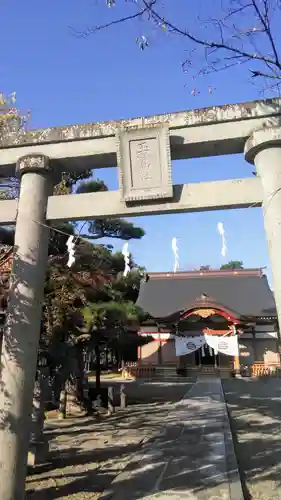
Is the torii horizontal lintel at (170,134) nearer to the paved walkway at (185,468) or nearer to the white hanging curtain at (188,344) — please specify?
the paved walkway at (185,468)

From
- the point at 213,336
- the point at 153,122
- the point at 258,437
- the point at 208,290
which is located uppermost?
the point at 208,290

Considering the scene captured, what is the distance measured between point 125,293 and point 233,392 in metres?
7.36

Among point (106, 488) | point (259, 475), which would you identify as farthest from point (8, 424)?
point (259, 475)

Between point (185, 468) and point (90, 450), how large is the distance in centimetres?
224

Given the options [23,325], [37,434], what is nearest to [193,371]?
A: [37,434]

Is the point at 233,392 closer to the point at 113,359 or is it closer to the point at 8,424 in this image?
the point at 8,424

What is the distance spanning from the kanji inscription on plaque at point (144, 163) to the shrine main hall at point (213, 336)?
1769 centimetres

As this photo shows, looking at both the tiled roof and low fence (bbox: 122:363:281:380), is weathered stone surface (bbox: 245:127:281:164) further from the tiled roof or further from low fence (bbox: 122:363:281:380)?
the tiled roof

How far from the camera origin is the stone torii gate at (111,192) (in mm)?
4340

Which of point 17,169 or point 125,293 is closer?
point 17,169

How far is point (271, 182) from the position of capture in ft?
14.6

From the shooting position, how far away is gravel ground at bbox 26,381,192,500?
5.17 m

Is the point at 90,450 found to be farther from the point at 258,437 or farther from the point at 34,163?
the point at 34,163

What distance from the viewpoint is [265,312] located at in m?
23.7
